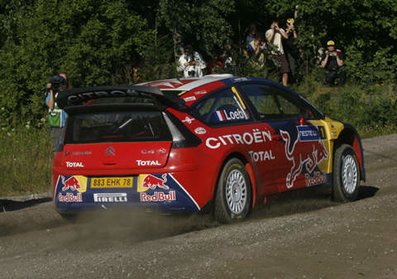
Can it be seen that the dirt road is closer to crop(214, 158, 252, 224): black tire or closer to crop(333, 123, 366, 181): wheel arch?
crop(214, 158, 252, 224): black tire

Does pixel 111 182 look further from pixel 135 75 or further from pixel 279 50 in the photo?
pixel 279 50

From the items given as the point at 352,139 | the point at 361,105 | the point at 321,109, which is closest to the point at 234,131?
the point at 352,139

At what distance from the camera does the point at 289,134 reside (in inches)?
438

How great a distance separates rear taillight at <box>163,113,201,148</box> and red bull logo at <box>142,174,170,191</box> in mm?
354

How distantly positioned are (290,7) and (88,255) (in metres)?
18.5

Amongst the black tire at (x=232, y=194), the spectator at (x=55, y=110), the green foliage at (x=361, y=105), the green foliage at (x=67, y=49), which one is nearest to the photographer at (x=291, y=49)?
the green foliage at (x=361, y=105)

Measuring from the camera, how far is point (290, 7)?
86.2 feet

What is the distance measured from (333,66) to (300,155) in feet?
44.6

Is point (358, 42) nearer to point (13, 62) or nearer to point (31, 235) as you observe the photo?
point (13, 62)

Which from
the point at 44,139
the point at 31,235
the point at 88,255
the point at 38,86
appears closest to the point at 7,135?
the point at 44,139

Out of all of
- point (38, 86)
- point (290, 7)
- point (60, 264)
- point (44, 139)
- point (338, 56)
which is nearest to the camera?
point (60, 264)

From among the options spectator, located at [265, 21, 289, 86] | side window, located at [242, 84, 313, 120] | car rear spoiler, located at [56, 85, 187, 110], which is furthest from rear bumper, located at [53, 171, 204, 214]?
spectator, located at [265, 21, 289, 86]

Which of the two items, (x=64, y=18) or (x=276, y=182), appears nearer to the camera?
(x=276, y=182)

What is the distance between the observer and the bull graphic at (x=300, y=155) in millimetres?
11062
